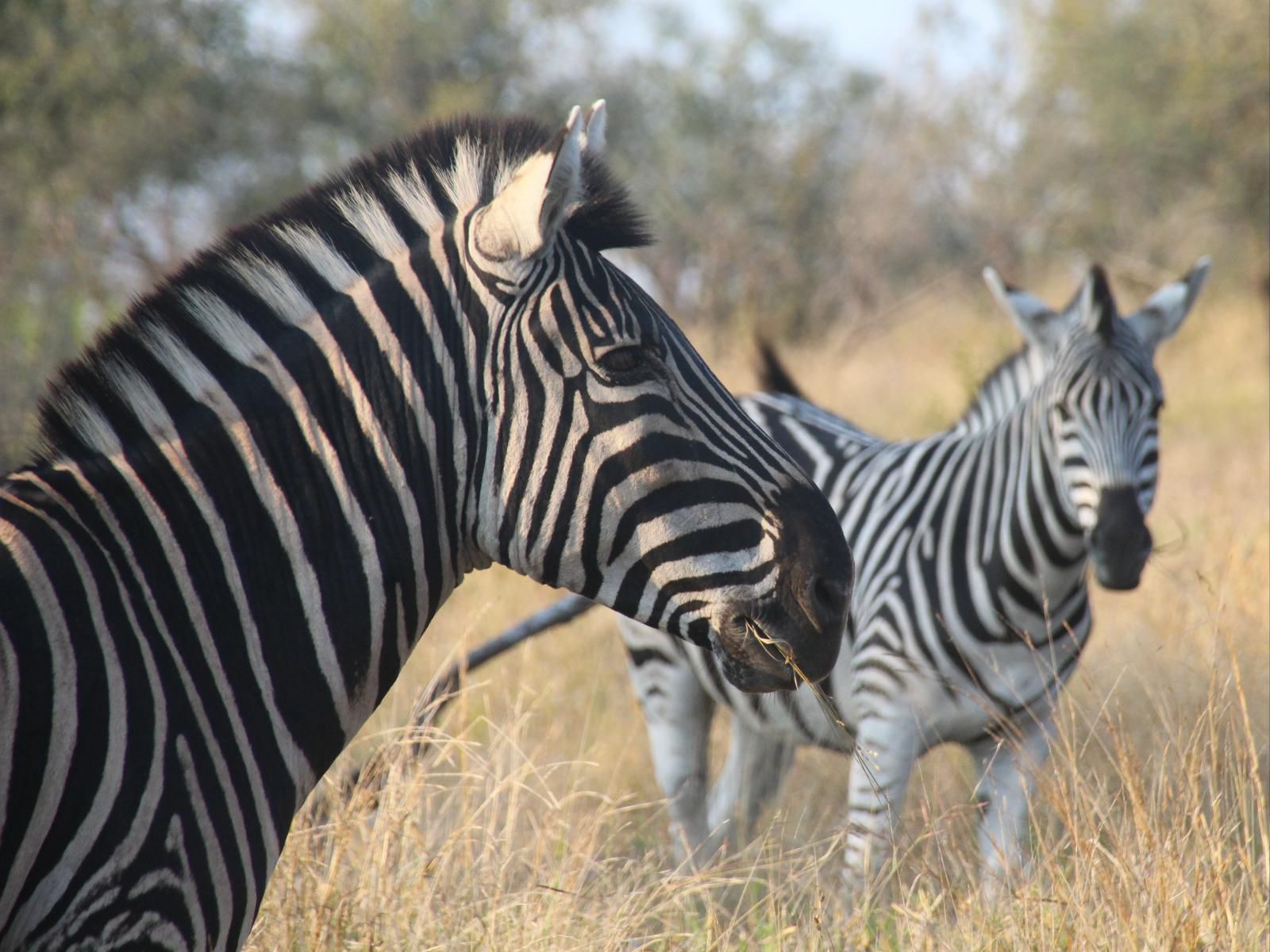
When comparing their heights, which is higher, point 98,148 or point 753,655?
point 98,148

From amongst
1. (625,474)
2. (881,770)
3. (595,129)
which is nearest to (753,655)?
(625,474)

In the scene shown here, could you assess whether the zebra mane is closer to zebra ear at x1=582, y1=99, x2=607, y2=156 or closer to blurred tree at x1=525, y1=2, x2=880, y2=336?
zebra ear at x1=582, y1=99, x2=607, y2=156

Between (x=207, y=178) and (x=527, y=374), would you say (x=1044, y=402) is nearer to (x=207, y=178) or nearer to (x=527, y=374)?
(x=527, y=374)

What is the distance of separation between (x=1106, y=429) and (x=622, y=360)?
8.15ft

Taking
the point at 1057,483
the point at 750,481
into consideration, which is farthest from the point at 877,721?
the point at 750,481

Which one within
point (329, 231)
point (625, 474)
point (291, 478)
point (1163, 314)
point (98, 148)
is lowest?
point (291, 478)

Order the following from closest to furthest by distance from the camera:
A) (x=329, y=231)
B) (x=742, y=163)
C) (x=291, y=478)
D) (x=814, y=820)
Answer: (x=291, y=478) → (x=329, y=231) → (x=814, y=820) → (x=742, y=163)

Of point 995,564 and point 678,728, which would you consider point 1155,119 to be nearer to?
point 995,564

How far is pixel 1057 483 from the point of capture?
13.4 ft

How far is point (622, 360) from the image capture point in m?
2.03

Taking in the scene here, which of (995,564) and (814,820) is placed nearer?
(995,564)

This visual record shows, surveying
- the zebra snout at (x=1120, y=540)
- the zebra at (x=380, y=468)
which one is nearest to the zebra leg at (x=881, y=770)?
the zebra snout at (x=1120, y=540)

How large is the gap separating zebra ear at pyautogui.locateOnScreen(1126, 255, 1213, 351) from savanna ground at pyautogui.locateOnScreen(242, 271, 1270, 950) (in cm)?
91

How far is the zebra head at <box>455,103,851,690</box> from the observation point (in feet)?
6.56
